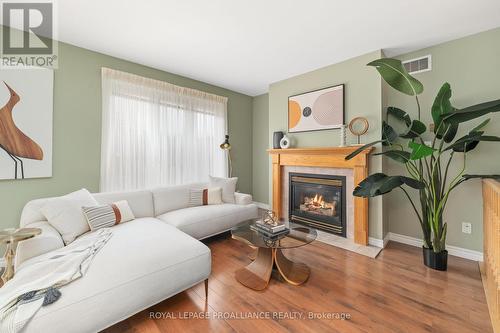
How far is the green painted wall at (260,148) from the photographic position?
Answer: 4.73 metres

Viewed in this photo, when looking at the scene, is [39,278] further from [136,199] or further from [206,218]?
[206,218]

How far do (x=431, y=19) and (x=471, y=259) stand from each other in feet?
9.15

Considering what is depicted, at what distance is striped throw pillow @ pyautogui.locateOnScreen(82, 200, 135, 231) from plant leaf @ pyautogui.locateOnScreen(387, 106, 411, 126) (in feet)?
12.0

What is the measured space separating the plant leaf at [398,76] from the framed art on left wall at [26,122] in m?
3.68

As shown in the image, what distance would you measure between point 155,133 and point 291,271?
2.87 m

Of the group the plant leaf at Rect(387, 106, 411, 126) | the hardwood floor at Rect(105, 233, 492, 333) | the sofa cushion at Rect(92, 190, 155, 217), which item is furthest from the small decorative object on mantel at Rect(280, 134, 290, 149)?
the sofa cushion at Rect(92, 190, 155, 217)

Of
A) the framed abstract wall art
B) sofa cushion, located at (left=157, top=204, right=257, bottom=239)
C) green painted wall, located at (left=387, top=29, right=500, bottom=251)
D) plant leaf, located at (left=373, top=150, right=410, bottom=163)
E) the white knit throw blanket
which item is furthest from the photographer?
the framed abstract wall art

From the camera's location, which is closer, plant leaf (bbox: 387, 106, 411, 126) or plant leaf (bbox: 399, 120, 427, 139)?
plant leaf (bbox: 399, 120, 427, 139)

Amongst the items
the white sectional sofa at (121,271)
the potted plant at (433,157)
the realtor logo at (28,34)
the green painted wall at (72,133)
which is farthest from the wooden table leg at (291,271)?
the realtor logo at (28,34)

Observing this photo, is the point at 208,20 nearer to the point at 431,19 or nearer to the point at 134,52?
the point at 134,52

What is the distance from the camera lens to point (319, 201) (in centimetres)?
339

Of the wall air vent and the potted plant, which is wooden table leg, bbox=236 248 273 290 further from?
the wall air vent

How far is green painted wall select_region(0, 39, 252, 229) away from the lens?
2.38 meters

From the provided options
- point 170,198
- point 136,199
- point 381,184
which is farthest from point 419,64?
point 136,199
